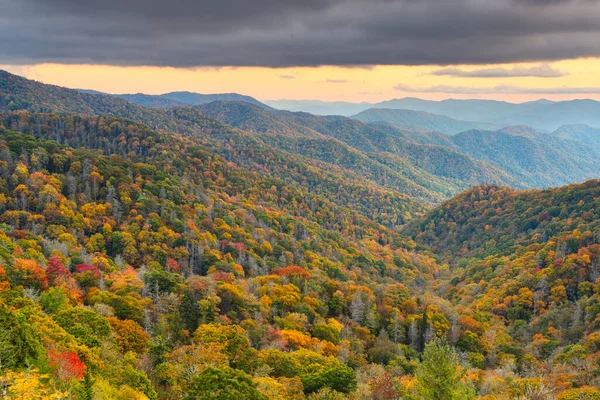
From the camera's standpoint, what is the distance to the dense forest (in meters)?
36.6

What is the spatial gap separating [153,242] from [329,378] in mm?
70717

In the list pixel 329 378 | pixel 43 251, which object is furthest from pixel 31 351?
pixel 43 251

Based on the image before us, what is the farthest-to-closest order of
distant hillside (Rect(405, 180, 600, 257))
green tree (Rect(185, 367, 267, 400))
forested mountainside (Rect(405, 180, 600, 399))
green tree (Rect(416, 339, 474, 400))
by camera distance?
distant hillside (Rect(405, 180, 600, 257)) → forested mountainside (Rect(405, 180, 600, 399)) → green tree (Rect(416, 339, 474, 400)) → green tree (Rect(185, 367, 267, 400))

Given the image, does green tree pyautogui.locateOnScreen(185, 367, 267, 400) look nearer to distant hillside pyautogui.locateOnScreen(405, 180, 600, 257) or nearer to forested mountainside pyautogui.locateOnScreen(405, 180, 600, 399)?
forested mountainside pyautogui.locateOnScreen(405, 180, 600, 399)

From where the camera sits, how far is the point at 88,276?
6203 cm

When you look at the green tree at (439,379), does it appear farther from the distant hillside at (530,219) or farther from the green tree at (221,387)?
the distant hillside at (530,219)

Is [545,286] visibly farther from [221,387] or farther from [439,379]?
[221,387]

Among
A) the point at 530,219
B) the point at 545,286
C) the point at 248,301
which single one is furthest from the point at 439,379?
the point at 530,219

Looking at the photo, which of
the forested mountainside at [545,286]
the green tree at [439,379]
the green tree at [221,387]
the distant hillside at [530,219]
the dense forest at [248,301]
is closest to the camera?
the green tree at [221,387]

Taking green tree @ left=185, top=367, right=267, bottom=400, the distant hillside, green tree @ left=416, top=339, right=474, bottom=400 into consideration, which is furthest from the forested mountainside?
green tree @ left=185, top=367, right=267, bottom=400

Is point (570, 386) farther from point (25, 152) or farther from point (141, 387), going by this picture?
point (25, 152)

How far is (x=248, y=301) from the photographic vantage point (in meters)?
66.8

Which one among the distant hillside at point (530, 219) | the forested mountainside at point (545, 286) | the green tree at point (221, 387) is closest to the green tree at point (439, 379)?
the green tree at point (221, 387)

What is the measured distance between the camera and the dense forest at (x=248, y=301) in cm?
3662
